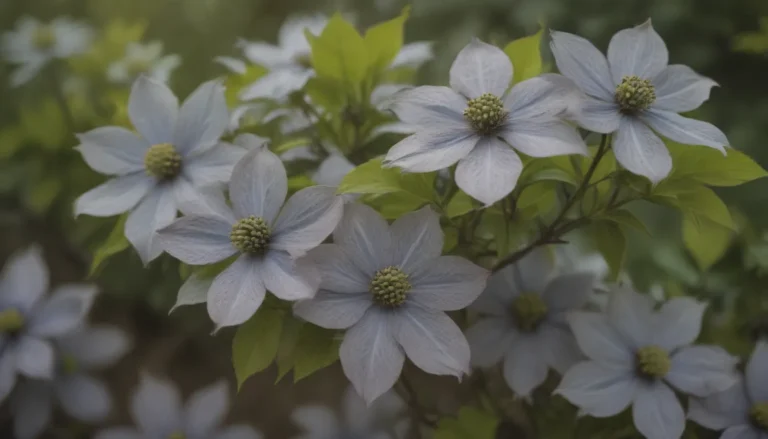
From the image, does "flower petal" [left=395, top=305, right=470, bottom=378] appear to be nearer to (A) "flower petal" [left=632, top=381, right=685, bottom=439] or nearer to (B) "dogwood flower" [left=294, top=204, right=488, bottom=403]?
(B) "dogwood flower" [left=294, top=204, right=488, bottom=403]

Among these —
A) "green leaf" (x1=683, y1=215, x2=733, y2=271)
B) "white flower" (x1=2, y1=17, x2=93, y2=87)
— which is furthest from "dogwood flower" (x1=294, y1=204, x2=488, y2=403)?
"white flower" (x1=2, y1=17, x2=93, y2=87)

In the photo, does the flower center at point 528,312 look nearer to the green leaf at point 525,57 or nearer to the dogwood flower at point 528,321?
the dogwood flower at point 528,321

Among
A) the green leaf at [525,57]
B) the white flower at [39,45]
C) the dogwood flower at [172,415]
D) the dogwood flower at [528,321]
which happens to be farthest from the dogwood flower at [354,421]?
the white flower at [39,45]

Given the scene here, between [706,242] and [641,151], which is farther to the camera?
[706,242]

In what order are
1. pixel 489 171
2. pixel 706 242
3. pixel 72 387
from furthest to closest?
pixel 72 387, pixel 706 242, pixel 489 171

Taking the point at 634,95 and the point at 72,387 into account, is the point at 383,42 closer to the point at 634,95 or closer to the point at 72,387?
the point at 634,95

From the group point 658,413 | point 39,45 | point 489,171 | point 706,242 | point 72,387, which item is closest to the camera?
point 489,171

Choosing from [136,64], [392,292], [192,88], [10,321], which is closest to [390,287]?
[392,292]
